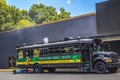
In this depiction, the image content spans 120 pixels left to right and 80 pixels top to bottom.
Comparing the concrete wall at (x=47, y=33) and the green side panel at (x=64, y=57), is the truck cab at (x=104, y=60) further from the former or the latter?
the concrete wall at (x=47, y=33)

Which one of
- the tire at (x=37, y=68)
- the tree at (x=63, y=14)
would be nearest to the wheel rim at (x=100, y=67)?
the tire at (x=37, y=68)

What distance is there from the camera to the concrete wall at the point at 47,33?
34.5m

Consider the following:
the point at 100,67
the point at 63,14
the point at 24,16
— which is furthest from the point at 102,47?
the point at 24,16

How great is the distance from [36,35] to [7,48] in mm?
7331

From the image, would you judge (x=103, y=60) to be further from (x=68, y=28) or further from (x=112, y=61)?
(x=68, y=28)

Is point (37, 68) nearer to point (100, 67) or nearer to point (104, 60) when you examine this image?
point (100, 67)

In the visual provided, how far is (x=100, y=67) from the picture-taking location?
81.9ft

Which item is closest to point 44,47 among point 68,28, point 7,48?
point 68,28

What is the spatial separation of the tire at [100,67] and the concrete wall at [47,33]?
27.8 ft

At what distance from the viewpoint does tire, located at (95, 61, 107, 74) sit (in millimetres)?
24688

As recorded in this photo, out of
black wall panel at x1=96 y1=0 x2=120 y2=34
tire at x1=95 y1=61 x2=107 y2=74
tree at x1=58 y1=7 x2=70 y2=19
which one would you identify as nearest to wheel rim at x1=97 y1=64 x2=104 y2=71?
tire at x1=95 y1=61 x2=107 y2=74

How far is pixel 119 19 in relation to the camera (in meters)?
30.4

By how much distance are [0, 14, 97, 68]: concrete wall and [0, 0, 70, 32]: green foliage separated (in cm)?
2065

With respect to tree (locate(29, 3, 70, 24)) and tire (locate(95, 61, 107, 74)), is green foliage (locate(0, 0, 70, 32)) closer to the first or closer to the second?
tree (locate(29, 3, 70, 24))
